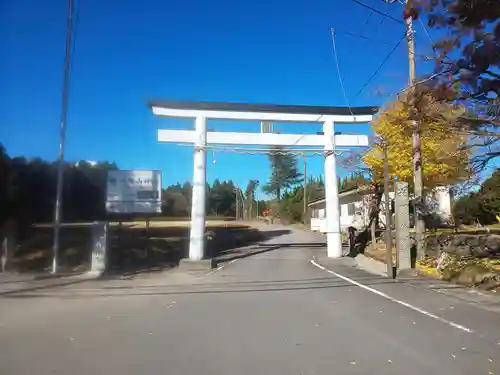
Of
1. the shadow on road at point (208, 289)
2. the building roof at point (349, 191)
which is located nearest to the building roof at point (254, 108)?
the building roof at point (349, 191)

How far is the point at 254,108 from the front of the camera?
24.1 metres

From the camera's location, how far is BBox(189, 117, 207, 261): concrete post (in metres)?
23.3

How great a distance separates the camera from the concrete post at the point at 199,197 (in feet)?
76.4

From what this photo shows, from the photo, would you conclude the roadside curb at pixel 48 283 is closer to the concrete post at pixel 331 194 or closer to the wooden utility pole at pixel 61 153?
the wooden utility pole at pixel 61 153

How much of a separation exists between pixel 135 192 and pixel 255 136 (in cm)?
635

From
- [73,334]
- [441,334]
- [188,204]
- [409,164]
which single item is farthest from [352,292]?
[188,204]

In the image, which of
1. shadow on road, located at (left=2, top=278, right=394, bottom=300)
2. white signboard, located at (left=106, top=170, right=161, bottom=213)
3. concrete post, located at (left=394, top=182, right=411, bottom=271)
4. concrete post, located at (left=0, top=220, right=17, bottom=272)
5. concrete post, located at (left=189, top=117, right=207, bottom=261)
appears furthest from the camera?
concrete post, located at (left=189, top=117, right=207, bottom=261)

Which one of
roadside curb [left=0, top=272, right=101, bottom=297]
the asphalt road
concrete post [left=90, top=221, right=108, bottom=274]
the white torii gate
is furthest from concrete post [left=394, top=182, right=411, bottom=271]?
concrete post [left=90, top=221, right=108, bottom=274]

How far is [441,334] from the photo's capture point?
7.82 m

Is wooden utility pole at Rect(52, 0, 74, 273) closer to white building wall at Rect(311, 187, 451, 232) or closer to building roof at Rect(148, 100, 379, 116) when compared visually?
building roof at Rect(148, 100, 379, 116)

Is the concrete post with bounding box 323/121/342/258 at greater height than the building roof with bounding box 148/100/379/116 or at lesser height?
lesser

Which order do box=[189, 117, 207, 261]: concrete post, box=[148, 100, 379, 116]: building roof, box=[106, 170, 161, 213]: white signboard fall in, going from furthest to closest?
1. box=[148, 100, 379, 116]: building roof
2. box=[189, 117, 207, 261]: concrete post
3. box=[106, 170, 161, 213]: white signboard

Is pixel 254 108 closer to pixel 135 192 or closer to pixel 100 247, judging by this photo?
pixel 135 192

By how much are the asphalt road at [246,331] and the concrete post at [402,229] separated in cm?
511
